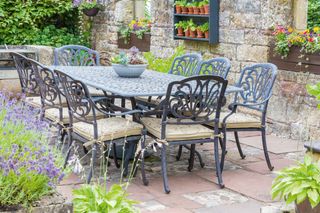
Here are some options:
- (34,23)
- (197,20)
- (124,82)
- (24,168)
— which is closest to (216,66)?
(124,82)

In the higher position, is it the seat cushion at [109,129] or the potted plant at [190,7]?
the potted plant at [190,7]

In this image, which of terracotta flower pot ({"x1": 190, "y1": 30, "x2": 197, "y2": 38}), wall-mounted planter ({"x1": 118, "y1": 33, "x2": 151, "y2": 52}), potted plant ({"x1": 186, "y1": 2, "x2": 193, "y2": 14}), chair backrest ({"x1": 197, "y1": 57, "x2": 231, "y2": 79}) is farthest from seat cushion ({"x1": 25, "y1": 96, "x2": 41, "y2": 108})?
wall-mounted planter ({"x1": 118, "y1": 33, "x2": 151, "y2": 52})

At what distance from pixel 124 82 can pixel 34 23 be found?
515 cm

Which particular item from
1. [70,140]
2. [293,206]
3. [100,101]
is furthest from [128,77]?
[293,206]

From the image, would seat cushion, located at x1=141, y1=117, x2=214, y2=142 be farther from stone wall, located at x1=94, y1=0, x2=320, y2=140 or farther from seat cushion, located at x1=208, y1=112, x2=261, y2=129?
stone wall, located at x1=94, y1=0, x2=320, y2=140

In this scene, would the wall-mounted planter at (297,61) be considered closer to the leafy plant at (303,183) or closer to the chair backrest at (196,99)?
the chair backrest at (196,99)

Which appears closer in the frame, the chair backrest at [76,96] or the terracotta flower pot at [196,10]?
the chair backrest at [76,96]

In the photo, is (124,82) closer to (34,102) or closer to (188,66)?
(34,102)

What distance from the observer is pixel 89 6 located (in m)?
9.23

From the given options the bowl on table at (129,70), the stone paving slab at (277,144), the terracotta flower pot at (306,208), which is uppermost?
the bowl on table at (129,70)

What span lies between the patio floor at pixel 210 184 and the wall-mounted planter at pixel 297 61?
2.45 feet

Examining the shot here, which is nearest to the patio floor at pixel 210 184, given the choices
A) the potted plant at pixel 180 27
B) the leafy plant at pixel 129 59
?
the leafy plant at pixel 129 59

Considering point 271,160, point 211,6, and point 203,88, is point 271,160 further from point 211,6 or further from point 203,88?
point 211,6

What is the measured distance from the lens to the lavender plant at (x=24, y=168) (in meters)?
2.60
